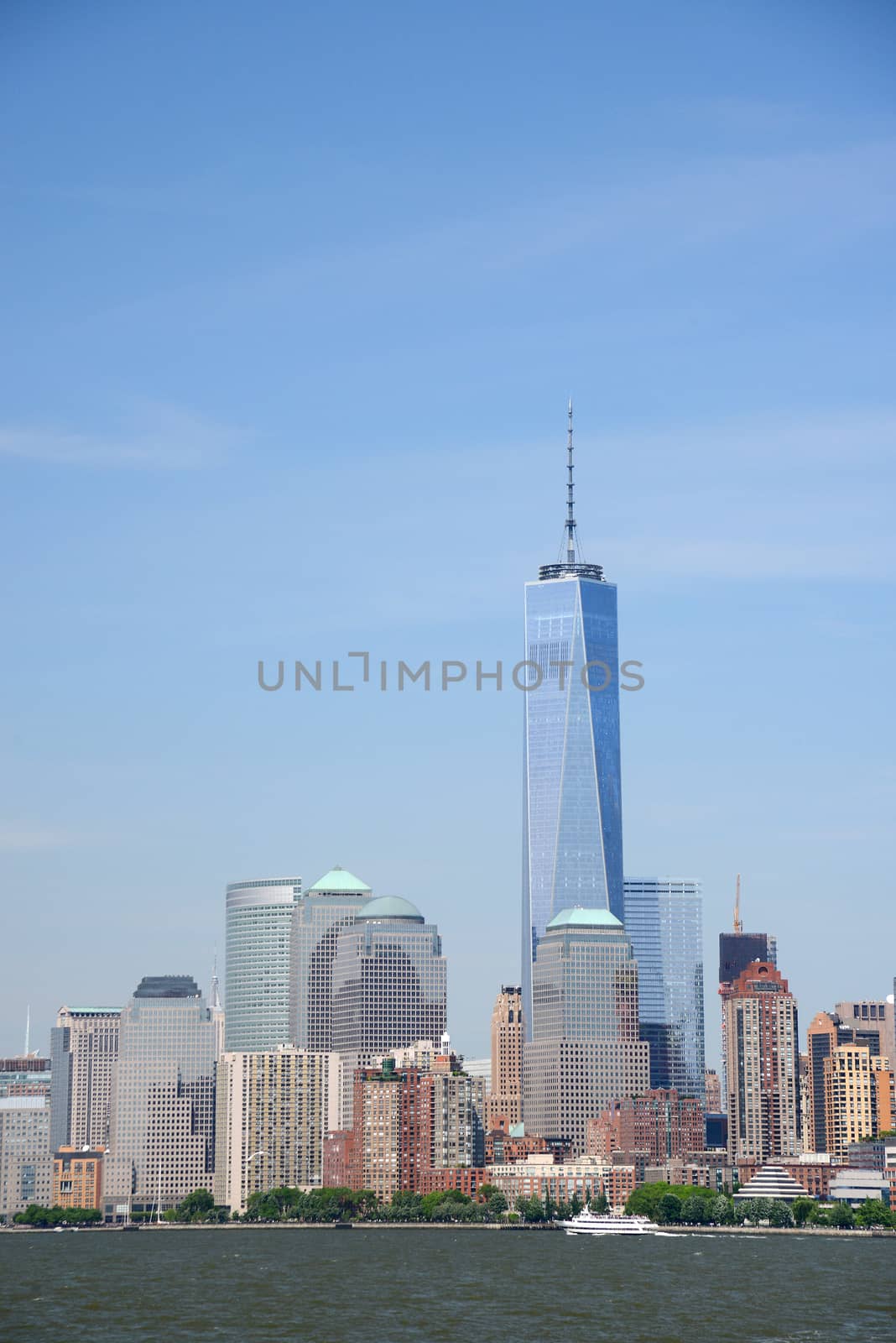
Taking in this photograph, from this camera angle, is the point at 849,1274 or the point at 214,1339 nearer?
the point at 214,1339

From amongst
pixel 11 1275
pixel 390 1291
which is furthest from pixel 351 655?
pixel 11 1275

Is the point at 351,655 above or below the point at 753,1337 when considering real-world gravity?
above

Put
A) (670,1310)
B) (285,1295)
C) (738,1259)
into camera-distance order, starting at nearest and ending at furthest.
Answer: (670,1310)
(285,1295)
(738,1259)

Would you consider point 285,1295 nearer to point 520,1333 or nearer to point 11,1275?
point 520,1333

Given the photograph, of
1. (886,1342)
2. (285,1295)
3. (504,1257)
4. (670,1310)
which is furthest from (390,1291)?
(504,1257)

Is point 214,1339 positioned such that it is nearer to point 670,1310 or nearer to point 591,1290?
point 670,1310

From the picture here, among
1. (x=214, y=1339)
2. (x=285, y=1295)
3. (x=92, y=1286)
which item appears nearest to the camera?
(x=214, y=1339)
